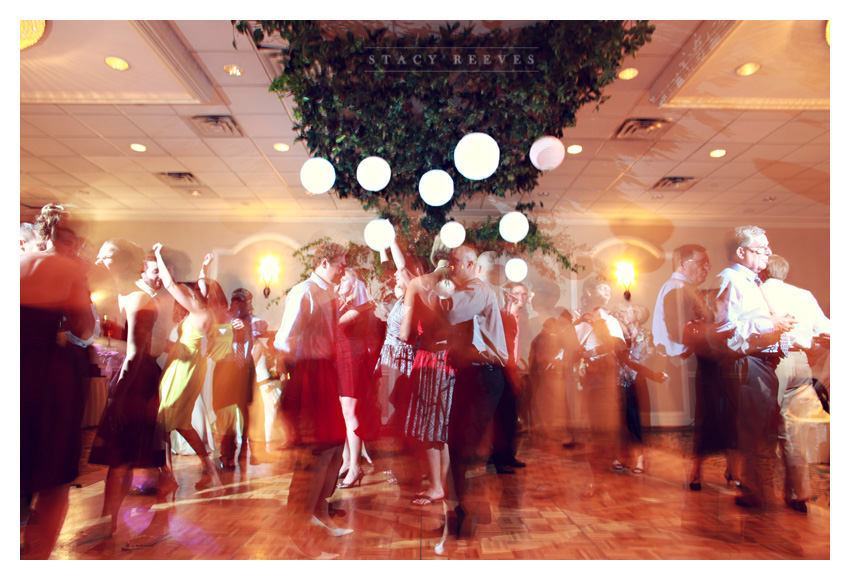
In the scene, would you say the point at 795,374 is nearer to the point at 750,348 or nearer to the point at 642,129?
the point at 750,348

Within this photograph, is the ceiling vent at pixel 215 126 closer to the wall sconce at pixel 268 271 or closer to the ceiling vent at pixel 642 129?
the wall sconce at pixel 268 271

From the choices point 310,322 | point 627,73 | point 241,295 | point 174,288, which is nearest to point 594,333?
point 627,73

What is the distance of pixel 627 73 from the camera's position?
87.2 inches

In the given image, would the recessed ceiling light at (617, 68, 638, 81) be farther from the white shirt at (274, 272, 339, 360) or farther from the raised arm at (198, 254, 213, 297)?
the raised arm at (198, 254, 213, 297)

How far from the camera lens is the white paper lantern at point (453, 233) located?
7.04 ft

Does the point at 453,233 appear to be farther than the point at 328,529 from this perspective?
Yes

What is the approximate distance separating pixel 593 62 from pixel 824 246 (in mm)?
1415

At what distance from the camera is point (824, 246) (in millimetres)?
2100

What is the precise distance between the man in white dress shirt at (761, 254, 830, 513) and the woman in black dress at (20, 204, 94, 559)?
3054mm

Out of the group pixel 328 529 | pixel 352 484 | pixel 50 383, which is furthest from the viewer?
pixel 352 484

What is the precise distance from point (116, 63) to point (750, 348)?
343cm
